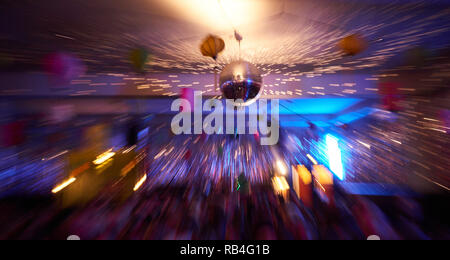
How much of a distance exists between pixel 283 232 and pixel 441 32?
249cm

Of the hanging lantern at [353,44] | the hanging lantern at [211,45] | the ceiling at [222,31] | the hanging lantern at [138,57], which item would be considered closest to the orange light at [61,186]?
the ceiling at [222,31]

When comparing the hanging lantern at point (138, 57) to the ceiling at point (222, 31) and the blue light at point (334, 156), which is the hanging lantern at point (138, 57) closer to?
the ceiling at point (222, 31)

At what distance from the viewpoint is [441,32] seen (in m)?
1.56

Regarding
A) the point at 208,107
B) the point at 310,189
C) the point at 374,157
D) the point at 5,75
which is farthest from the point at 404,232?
the point at 5,75

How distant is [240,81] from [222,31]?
32.3 inches

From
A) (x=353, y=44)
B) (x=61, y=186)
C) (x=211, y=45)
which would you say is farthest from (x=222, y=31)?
(x=61, y=186)

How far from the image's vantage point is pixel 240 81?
0.95 m

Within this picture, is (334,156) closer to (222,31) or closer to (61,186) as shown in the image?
(222,31)

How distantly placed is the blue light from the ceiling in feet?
7.89

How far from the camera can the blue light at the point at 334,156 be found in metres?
4.24

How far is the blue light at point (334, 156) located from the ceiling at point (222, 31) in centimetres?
240

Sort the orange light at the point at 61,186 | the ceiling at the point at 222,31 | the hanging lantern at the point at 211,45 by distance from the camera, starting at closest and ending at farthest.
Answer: the hanging lantern at the point at 211,45
the ceiling at the point at 222,31
the orange light at the point at 61,186

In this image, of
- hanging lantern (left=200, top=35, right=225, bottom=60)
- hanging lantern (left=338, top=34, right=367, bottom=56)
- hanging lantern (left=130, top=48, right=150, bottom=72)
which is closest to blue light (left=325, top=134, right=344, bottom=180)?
hanging lantern (left=338, top=34, right=367, bottom=56)
